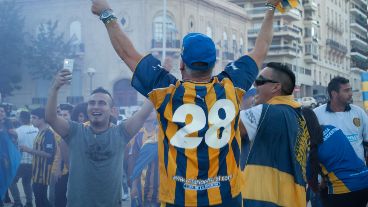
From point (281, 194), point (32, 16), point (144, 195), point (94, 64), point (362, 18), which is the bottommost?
point (144, 195)

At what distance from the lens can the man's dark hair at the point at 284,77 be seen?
3578 millimetres

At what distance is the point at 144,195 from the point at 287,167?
3.55 m

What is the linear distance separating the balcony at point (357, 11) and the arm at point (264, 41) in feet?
261

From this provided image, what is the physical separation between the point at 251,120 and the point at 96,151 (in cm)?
162

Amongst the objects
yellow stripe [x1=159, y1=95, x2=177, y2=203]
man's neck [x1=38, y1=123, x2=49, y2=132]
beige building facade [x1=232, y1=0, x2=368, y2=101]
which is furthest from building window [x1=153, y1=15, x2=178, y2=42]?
yellow stripe [x1=159, y1=95, x2=177, y2=203]

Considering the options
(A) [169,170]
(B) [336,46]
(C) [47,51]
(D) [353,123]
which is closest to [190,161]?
(A) [169,170]

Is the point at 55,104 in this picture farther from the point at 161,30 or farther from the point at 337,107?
the point at 161,30

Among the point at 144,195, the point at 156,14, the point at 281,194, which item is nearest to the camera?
the point at 281,194

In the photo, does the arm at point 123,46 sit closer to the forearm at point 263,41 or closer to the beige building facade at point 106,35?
the forearm at point 263,41

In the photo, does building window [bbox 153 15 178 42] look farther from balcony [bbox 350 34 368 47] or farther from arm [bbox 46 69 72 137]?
balcony [bbox 350 34 368 47]

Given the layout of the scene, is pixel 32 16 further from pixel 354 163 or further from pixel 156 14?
pixel 354 163

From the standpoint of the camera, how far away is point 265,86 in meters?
3.58

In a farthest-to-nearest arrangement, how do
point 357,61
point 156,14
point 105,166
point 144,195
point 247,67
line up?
point 357,61
point 156,14
point 144,195
point 105,166
point 247,67

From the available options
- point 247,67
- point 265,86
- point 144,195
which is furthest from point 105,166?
point 144,195
